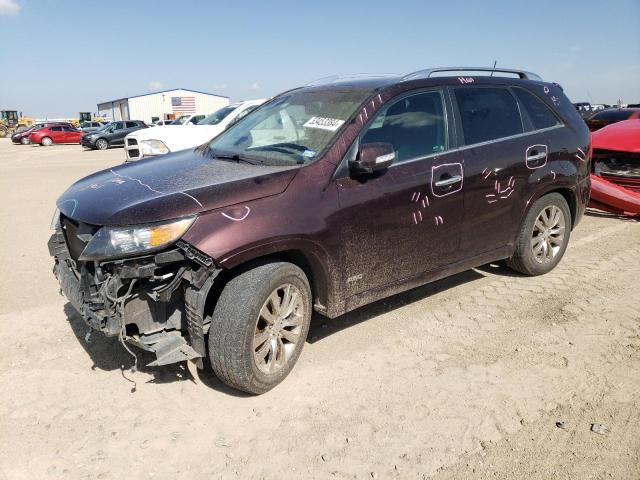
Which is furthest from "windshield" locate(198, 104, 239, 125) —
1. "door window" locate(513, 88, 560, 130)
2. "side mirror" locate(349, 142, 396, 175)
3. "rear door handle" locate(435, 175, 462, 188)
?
"side mirror" locate(349, 142, 396, 175)

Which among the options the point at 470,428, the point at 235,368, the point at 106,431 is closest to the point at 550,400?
the point at 470,428

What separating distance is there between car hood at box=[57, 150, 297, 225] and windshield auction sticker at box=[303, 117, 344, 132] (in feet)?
1.67

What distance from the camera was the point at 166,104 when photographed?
63.7 metres

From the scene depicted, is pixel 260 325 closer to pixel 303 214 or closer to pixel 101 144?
pixel 303 214

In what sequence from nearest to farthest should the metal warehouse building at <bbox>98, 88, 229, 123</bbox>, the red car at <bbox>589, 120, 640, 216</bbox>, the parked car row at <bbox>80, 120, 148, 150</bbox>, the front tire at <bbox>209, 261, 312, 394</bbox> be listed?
1. the front tire at <bbox>209, 261, 312, 394</bbox>
2. the red car at <bbox>589, 120, 640, 216</bbox>
3. the parked car row at <bbox>80, 120, 148, 150</bbox>
4. the metal warehouse building at <bbox>98, 88, 229, 123</bbox>

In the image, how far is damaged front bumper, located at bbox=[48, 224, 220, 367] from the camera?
2.88m

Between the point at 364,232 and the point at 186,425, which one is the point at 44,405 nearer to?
the point at 186,425

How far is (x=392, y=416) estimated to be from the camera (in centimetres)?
302

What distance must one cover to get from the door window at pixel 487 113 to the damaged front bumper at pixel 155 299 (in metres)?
2.48

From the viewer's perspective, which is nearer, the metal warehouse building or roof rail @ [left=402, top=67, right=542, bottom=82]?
roof rail @ [left=402, top=67, right=542, bottom=82]

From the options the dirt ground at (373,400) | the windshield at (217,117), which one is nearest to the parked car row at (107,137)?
the windshield at (217,117)

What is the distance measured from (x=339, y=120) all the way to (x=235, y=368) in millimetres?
1823

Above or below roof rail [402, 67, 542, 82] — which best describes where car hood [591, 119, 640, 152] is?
below

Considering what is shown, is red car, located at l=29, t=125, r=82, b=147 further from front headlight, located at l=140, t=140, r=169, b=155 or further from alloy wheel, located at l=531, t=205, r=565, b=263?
alloy wheel, located at l=531, t=205, r=565, b=263
